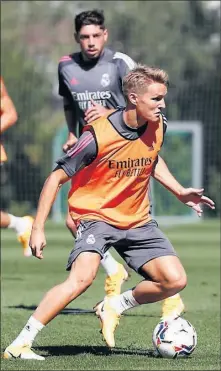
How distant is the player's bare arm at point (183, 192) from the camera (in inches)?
280

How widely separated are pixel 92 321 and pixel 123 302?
5.34ft

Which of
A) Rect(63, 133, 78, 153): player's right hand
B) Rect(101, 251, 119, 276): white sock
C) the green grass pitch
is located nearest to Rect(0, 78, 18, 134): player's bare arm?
the green grass pitch

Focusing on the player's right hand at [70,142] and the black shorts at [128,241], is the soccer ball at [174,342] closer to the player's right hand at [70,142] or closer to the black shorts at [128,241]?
the black shorts at [128,241]

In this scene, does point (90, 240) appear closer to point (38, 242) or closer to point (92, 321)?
point (38, 242)

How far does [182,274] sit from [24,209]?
18.5m

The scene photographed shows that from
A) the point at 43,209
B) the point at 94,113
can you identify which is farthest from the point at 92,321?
the point at 43,209

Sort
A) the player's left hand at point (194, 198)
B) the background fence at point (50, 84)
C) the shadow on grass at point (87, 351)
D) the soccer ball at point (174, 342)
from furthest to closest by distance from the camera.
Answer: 1. the background fence at point (50, 84)
2. the player's left hand at point (194, 198)
3. the shadow on grass at point (87, 351)
4. the soccer ball at point (174, 342)

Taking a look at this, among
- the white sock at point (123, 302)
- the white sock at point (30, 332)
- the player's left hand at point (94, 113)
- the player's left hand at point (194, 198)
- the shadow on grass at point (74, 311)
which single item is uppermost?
the player's left hand at point (94, 113)

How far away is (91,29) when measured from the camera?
8.90 m

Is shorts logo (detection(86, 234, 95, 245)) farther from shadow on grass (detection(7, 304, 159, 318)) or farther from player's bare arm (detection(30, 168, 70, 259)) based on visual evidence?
shadow on grass (detection(7, 304, 159, 318))

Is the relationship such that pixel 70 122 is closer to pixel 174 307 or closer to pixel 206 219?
pixel 174 307

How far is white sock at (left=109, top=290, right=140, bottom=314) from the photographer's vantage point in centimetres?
718

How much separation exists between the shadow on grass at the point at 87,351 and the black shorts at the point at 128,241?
523mm


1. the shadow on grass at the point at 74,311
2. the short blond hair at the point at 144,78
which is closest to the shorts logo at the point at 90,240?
the short blond hair at the point at 144,78
